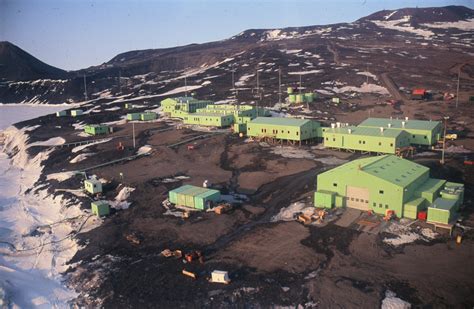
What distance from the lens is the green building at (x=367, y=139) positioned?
4828 cm

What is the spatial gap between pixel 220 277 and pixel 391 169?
17999mm

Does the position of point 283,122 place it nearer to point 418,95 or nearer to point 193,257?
point 193,257

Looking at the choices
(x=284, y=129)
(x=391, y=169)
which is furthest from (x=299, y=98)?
(x=391, y=169)

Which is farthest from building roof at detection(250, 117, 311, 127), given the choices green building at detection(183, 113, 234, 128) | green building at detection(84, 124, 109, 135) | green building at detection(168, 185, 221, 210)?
green building at detection(84, 124, 109, 135)

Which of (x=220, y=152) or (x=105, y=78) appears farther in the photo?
(x=105, y=78)

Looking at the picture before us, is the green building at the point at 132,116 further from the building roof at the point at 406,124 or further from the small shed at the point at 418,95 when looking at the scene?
the small shed at the point at 418,95

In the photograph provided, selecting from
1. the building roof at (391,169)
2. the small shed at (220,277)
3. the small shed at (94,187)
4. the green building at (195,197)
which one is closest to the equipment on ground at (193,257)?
the small shed at (220,277)

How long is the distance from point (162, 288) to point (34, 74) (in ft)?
538

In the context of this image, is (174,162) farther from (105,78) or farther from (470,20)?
(470,20)

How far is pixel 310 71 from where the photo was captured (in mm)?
113938

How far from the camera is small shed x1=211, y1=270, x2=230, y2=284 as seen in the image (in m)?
24.1

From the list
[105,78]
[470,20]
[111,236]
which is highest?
[470,20]

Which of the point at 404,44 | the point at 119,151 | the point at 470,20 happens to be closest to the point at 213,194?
the point at 119,151

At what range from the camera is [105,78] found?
15438 cm
